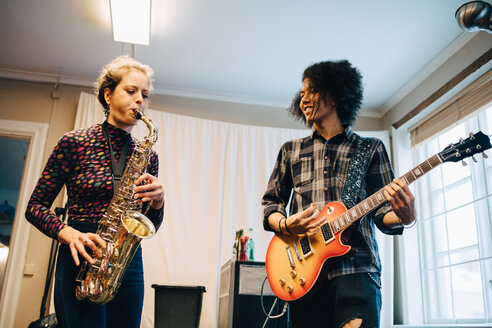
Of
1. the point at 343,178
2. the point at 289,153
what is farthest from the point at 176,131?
the point at 343,178

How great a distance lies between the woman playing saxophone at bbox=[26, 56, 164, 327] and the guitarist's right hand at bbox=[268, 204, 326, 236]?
52cm

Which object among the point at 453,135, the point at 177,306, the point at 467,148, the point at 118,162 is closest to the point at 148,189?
the point at 118,162

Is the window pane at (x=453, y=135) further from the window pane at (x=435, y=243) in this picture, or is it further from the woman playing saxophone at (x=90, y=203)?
the woman playing saxophone at (x=90, y=203)

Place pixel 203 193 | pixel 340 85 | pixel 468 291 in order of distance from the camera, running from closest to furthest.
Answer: pixel 340 85 < pixel 468 291 < pixel 203 193

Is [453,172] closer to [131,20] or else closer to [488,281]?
[488,281]

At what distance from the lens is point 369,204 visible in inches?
66.1

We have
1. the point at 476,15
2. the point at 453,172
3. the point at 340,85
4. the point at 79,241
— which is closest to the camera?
the point at 79,241

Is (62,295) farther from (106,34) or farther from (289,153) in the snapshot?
(106,34)

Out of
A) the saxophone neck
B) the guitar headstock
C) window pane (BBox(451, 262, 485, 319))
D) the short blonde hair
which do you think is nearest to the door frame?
the saxophone neck

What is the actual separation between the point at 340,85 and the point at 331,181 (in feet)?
1.83

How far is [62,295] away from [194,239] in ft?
10.1

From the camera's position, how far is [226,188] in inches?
181

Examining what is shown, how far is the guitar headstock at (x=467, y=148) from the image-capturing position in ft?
5.45

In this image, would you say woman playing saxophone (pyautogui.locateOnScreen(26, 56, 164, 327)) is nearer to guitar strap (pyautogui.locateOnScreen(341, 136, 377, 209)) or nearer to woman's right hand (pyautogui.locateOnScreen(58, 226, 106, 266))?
woman's right hand (pyautogui.locateOnScreen(58, 226, 106, 266))
